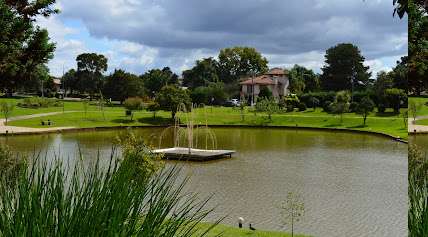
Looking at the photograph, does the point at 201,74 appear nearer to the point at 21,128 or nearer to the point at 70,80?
the point at 70,80

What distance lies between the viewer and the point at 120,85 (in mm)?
6684

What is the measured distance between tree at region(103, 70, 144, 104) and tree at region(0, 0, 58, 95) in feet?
2.89

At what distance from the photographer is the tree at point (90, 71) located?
654 centimetres

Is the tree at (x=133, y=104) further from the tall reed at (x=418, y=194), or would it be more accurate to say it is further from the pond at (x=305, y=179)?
the tall reed at (x=418, y=194)

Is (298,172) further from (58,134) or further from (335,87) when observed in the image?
(58,134)

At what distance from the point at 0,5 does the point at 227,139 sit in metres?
8.68

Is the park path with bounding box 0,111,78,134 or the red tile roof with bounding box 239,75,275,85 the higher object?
the red tile roof with bounding box 239,75,275,85

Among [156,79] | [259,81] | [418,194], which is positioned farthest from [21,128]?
[418,194]

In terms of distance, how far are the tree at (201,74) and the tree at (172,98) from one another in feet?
0.66

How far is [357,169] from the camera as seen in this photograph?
49.0ft

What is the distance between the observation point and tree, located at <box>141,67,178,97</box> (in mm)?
7055

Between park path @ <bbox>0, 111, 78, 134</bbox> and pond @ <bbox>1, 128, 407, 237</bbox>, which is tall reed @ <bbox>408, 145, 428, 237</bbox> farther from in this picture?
park path @ <bbox>0, 111, 78, 134</bbox>

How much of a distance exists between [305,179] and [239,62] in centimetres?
534

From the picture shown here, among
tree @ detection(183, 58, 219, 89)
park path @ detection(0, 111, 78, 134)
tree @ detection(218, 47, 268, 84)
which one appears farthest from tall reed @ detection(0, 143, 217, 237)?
tree @ detection(218, 47, 268, 84)
